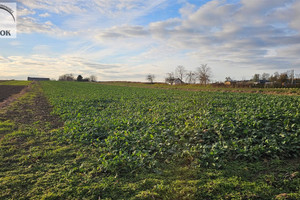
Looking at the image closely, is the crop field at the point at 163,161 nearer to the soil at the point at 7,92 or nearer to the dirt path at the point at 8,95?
the dirt path at the point at 8,95

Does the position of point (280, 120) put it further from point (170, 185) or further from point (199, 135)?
point (170, 185)

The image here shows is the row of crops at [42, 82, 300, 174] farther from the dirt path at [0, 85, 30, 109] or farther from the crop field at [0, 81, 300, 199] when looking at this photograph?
the dirt path at [0, 85, 30, 109]

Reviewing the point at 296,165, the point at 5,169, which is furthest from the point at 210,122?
the point at 5,169

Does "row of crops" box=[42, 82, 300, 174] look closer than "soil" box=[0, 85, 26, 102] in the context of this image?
Yes

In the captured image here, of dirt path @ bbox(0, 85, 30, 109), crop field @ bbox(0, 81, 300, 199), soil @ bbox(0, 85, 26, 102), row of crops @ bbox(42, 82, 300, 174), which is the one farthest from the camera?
soil @ bbox(0, 85, 26, 102)

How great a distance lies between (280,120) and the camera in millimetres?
9141

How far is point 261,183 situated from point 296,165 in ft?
6.54

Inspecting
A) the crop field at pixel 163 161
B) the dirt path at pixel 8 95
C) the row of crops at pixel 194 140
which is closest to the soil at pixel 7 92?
the dirt path at pixel 8 95

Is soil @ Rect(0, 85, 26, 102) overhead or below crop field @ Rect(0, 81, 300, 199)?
overhead

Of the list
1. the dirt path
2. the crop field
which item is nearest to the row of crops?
the crop field

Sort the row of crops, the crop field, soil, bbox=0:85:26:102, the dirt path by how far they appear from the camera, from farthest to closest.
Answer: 1. soil, bbox=0:85:26:102
2. the dirt path
3. the row of crops
4. the crop field

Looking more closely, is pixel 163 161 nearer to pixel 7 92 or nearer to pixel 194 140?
pixel 194 140

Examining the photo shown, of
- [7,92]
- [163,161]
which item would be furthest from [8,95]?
[163,161]

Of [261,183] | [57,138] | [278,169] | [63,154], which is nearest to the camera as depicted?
[261,183]
